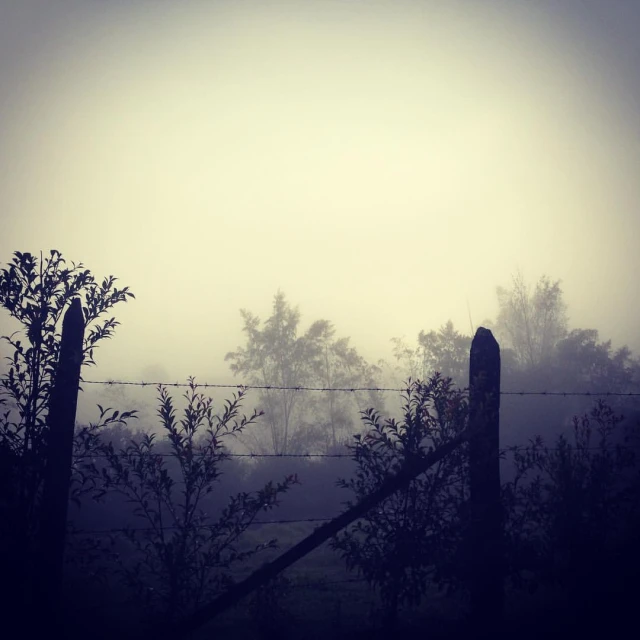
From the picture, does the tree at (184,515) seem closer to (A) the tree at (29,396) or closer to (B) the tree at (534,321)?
(A) the tree at (29,396)

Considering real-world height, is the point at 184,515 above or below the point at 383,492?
below

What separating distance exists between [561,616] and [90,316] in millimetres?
6576

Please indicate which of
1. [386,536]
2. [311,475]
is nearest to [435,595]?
[386,536]

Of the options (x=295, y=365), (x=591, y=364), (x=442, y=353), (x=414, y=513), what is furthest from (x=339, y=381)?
(x=414, y=513)

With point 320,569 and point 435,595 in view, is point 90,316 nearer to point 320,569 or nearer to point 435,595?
point 435,595

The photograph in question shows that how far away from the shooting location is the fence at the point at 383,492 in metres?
3.63

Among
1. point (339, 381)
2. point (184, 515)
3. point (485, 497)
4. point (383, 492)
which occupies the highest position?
point (339, 381)

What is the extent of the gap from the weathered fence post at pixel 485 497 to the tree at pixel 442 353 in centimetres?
3924

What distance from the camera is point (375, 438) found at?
17.0ft

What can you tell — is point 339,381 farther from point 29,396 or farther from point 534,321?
point 29,396

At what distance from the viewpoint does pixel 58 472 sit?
377cm

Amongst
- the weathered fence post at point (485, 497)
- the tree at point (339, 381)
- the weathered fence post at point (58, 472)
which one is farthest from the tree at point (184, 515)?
the tree at point (339, 381)

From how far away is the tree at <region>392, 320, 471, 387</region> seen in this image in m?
43.7

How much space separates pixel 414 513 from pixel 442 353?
136ft
